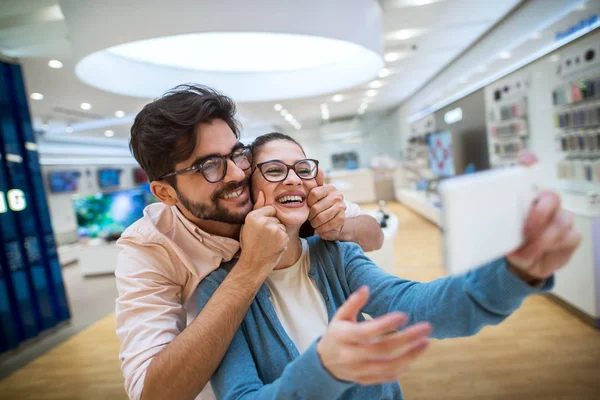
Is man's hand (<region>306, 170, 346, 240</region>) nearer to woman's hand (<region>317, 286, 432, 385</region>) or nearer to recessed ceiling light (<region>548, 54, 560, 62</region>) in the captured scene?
woman's hand (<region>317, 286, 432, 385</region>)

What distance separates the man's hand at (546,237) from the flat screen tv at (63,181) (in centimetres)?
1179

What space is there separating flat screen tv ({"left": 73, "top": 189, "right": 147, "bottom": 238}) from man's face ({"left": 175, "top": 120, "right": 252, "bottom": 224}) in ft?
24.8

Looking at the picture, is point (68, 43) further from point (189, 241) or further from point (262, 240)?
point (262, 240)

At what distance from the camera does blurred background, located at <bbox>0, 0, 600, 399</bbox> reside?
93.0 inches

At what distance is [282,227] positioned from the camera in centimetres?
94

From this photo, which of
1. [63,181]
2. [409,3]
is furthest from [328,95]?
[63,181]

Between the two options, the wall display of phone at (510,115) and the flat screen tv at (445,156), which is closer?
the wall display of phone at (510,115)

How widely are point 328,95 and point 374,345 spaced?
4.63 m

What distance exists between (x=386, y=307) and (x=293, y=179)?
43 cm

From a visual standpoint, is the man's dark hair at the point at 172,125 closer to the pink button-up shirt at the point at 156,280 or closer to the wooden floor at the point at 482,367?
the pink button-up shirt at the point at 156,280

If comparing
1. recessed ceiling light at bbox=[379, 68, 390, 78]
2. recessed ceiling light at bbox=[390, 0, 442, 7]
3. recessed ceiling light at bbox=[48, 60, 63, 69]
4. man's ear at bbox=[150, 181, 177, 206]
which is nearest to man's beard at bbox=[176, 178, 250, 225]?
man's ear at bbox=[150, 181, 177, 206]

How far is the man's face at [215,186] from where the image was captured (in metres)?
1.06

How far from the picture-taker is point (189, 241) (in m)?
1.13

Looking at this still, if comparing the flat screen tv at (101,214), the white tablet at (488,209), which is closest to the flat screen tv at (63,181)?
the flat screen tv at (101,214)
